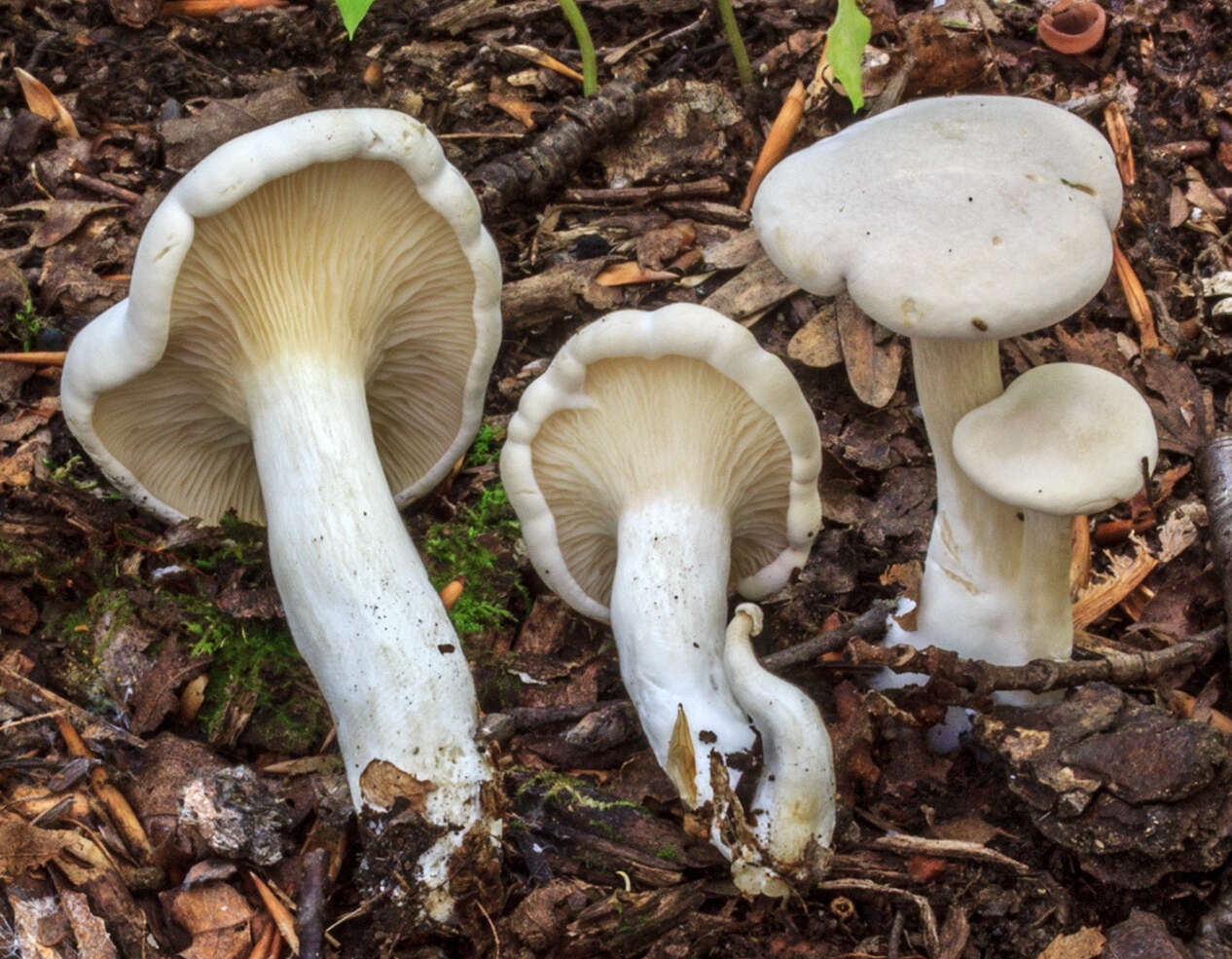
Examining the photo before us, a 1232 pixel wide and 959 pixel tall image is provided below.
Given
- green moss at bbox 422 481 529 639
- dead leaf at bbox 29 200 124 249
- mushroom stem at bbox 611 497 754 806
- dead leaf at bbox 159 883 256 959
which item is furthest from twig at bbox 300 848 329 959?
dead leaf at bbox 29 200 124 249

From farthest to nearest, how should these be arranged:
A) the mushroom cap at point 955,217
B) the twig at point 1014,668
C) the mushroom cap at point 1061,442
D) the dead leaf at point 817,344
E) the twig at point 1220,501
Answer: the dead leaf at point 817,344, the twig at point 1220,501, the twig at point 1014,668, the mushroom cap at point 1061,442, the mushroom cap at point 955,217

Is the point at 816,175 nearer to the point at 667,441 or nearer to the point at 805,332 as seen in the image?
the point at 667,441

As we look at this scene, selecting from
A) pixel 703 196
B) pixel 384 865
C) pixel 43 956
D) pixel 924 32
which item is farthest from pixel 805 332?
pixel 43 956

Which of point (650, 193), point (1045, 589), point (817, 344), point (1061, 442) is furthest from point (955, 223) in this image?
point (650, 193)

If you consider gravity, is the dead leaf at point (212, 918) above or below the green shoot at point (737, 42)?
below

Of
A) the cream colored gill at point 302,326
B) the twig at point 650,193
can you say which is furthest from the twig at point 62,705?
the twig at point 650,193

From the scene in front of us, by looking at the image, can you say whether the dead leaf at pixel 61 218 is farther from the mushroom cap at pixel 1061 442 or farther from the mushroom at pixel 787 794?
the mushroom cap at pixel 1061 442
